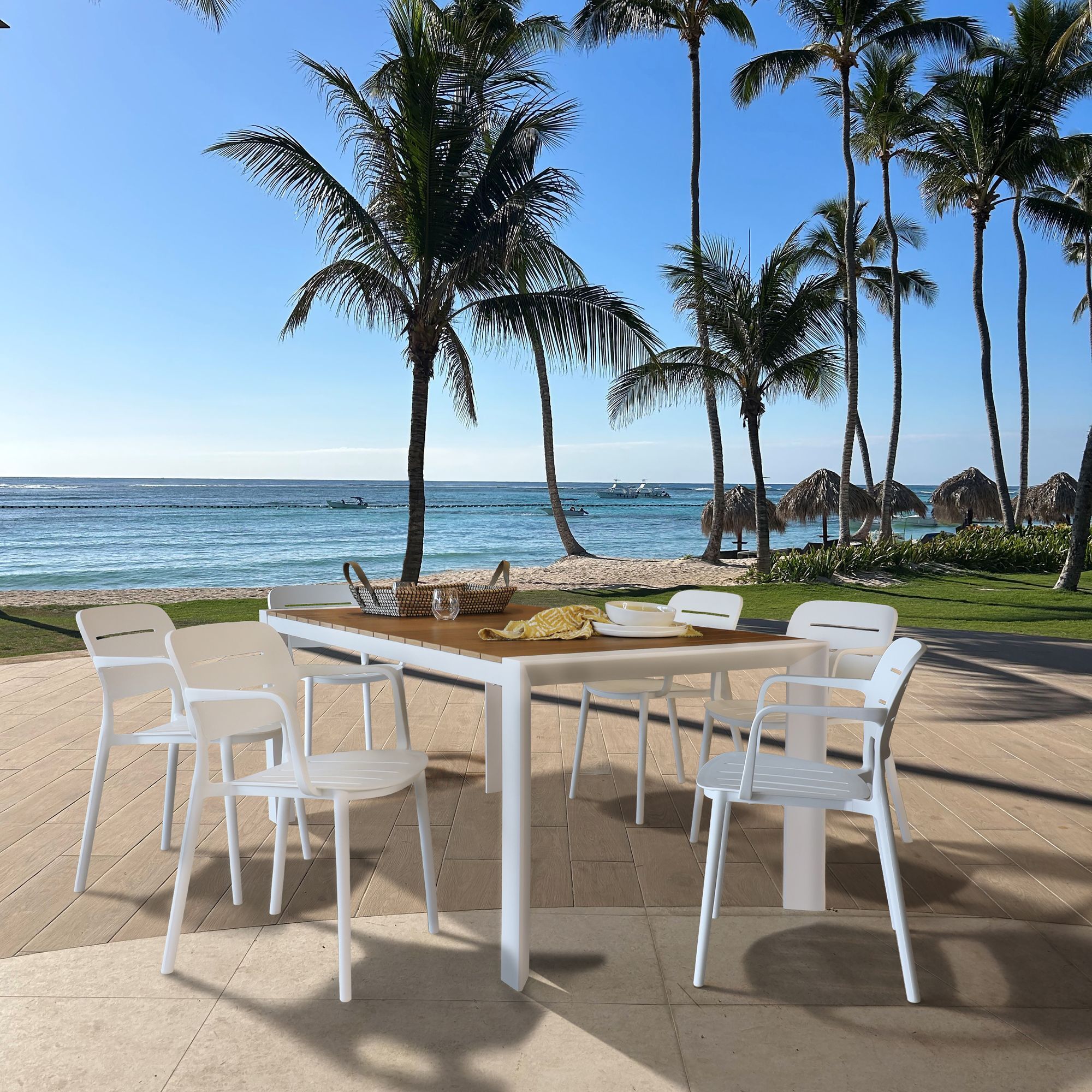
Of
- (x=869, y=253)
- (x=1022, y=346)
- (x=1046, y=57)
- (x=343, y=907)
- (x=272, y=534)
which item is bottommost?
(x=272, y=534)

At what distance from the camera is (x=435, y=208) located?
7.63m

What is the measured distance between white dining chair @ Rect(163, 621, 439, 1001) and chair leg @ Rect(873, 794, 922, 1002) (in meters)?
1.05

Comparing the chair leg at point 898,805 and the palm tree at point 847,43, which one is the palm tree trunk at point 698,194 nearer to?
the palm tree at point 847,43

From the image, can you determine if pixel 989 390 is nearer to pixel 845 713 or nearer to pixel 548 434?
pixel 548 434

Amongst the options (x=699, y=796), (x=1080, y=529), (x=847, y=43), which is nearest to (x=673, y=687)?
(x=699, y=796)

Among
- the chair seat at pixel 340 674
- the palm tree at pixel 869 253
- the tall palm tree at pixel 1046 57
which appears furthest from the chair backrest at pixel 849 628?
the palm tree at pixel 869 253

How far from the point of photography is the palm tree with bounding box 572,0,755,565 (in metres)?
14.4

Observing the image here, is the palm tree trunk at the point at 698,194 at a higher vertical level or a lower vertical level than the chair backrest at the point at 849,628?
higher

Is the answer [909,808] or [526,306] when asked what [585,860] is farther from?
[526,306]

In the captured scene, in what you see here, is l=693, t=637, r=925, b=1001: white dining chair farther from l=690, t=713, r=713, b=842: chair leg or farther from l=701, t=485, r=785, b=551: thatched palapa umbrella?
l=701, t=485, r=785, b=551: thatched palapa umbrella

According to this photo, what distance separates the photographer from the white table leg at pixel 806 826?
92.4 inches

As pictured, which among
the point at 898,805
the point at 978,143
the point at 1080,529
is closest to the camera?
the point at 898,805

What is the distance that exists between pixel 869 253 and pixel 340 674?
74.2 ft

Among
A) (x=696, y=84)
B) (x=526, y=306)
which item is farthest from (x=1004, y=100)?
(x=526, y=306)
